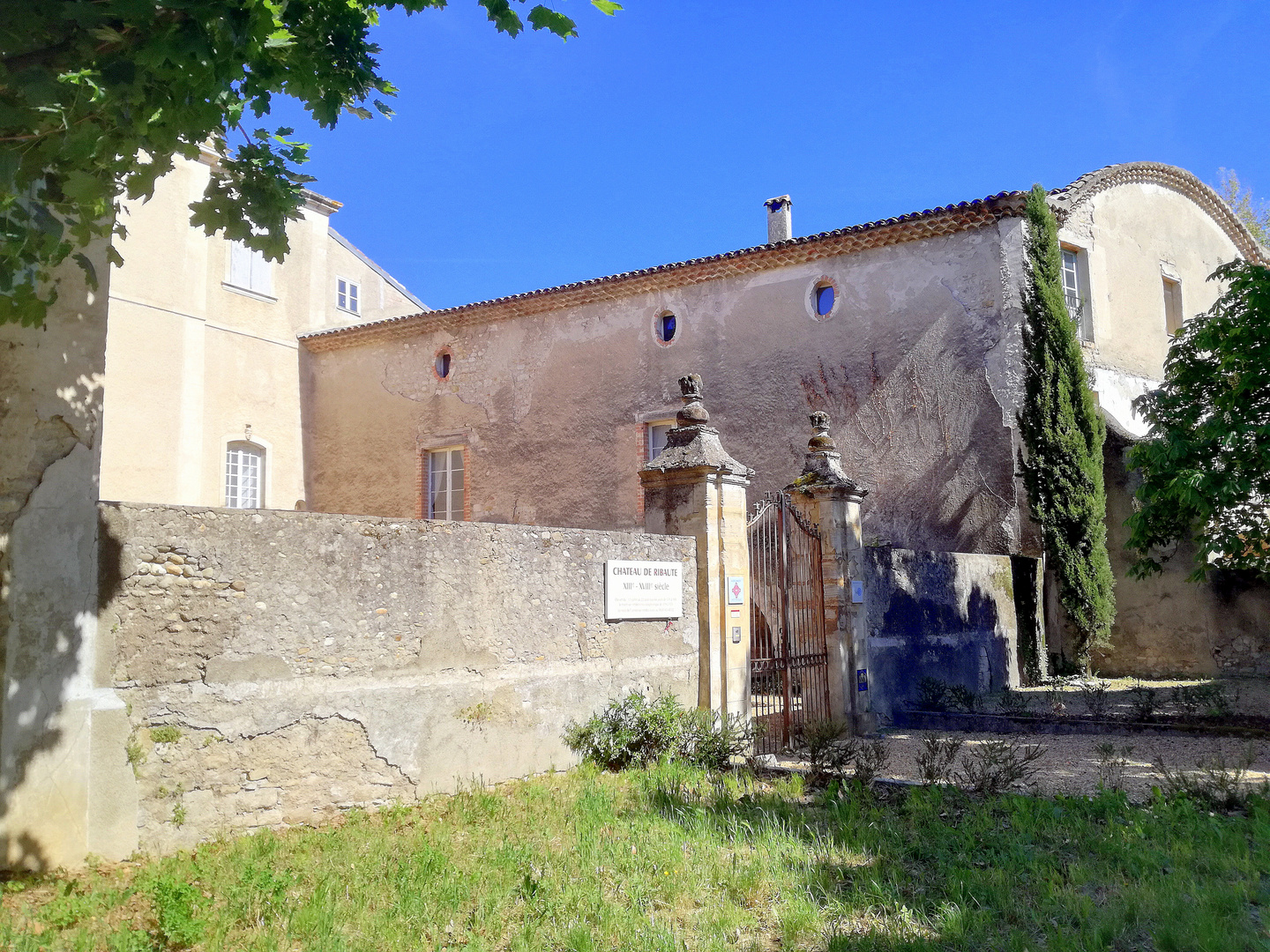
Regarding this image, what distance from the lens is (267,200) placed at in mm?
4637

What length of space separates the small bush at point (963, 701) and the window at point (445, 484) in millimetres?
10648

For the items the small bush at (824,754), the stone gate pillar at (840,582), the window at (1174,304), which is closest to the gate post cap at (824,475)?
the stone gate pillar at (840,582)

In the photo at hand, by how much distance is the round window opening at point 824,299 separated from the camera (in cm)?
1580

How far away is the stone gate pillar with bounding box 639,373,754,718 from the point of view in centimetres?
874

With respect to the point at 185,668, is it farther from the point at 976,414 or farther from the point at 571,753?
the point at 976,414

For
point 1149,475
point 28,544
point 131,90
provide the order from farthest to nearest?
point 1149,475 → point 28,544 → point 131,90

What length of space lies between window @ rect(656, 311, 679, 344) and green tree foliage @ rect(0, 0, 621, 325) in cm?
1280

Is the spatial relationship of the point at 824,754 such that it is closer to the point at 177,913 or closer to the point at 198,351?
the point at 177,913

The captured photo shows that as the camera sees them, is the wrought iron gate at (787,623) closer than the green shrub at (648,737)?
No

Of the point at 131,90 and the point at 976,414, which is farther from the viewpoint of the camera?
the point at 976,414

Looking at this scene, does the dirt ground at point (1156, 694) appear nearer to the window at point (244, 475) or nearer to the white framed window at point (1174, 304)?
the white framed window at point (1174, 304)

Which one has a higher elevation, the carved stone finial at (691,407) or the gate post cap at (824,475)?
the carved stone finial at (691,407)

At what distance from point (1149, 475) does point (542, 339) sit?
11.4m

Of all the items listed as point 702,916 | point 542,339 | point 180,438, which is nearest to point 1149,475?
point 702,916
